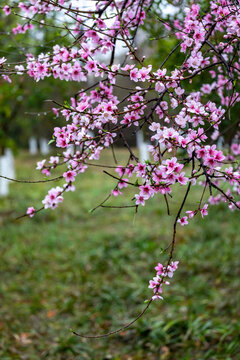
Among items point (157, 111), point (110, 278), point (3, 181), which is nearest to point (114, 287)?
point (110, 278)

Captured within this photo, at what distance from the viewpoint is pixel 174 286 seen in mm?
5250

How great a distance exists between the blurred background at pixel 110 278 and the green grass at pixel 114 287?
13mm

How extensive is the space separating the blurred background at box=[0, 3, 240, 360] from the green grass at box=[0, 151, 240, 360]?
1 centimetres

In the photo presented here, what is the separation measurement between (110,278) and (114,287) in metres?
0.36

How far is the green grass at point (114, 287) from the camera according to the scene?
3873 millimetres

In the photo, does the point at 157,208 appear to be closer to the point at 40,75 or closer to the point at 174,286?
the point at 174,286

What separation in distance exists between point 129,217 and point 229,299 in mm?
4255

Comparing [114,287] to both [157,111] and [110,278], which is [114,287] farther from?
[157,111]

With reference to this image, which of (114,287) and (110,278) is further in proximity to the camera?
(110,278)

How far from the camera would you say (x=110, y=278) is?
5688 millimetres

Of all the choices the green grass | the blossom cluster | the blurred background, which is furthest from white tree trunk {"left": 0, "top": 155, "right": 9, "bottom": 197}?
the blossom cluster

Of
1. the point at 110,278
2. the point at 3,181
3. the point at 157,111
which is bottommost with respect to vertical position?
the point at 157,111

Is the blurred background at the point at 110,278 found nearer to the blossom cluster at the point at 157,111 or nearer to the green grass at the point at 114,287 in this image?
the green grass at the point at 114,287

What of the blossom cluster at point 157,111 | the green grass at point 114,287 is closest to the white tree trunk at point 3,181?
the green grass at point 114,287
